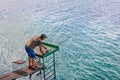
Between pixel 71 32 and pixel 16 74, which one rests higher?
pixel 16 74

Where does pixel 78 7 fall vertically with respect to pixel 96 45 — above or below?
above

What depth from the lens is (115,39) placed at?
27.0m

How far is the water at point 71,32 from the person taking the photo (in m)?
22.0

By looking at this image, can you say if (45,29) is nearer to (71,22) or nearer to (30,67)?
(71,22)

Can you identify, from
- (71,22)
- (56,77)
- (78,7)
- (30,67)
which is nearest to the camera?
(30,67)

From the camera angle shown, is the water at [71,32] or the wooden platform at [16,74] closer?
the wooden platform at [16,74]

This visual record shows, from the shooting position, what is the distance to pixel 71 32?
29.9 meters

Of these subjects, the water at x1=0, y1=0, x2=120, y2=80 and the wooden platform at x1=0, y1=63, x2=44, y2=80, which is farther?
the water at x1=0, y1=0, x2=120, y2=80

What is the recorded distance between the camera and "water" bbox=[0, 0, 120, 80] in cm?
2202

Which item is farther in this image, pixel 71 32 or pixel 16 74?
pixel 71 32

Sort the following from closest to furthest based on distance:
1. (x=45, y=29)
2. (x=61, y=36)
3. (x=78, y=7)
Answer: (x=61, y=36) < (x=45, y=29) < (x=78, y=7)

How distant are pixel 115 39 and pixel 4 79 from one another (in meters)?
15.2

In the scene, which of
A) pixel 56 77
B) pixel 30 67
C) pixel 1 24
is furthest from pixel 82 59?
pixel 1 24

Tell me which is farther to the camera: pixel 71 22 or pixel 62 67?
pixel 71 22
